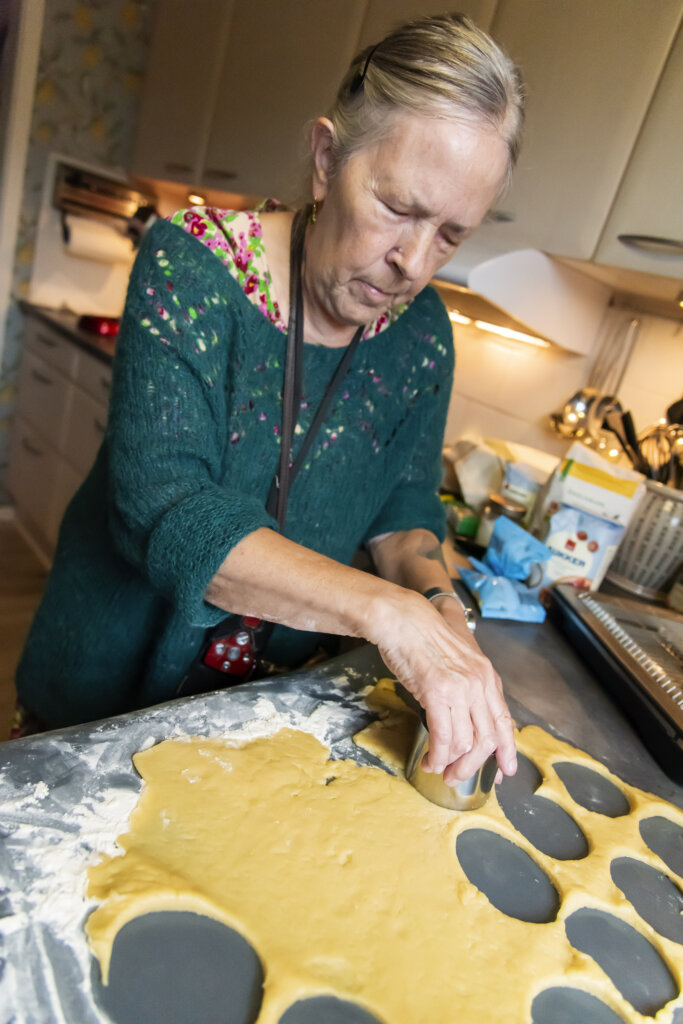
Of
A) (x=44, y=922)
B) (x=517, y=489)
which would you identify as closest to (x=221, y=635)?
(x=44, y=922)

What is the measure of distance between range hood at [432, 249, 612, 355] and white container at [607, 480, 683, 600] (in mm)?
500

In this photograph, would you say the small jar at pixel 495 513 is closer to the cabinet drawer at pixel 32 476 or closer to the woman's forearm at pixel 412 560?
the woman's forearm at pixel 412 560

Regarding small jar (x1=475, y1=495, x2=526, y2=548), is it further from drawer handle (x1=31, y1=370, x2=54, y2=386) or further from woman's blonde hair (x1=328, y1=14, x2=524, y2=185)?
drawer handle (x1=31, y1=370, x2=54, y2=386)

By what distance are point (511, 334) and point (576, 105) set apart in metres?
0.59

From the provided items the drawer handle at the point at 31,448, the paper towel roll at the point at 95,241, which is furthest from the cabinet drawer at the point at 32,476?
the paper towel roll at the point at 95,241

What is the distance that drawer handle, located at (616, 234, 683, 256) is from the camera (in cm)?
133

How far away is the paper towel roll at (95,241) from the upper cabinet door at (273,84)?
1.77 feet

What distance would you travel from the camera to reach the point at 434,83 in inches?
28.8

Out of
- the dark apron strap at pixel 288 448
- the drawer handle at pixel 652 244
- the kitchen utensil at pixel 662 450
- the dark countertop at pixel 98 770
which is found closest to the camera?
the dark countertop at pixel 98 770

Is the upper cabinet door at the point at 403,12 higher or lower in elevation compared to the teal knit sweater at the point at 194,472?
higher

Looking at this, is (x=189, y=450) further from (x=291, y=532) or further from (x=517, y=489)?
(x=517, y=489)

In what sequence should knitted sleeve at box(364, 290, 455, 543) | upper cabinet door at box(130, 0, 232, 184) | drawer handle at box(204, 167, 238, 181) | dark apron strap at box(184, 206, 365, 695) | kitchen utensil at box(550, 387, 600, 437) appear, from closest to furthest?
dark apron strap at box(184, 206, 365, 695) → knitted sleeve at box(364, 290, 455, 543) → kitchen utensil at box(550, 387, 600, 437) → drawer handle at box(204, 167, 238, 181) → upper cabinet door at box(130, 0, 232, 184)

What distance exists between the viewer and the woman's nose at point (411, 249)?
793mm

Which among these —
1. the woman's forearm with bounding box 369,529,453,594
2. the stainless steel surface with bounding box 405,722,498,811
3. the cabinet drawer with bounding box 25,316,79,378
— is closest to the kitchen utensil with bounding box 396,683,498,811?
the stainless steel surface with bounding box 405,722,498,811
